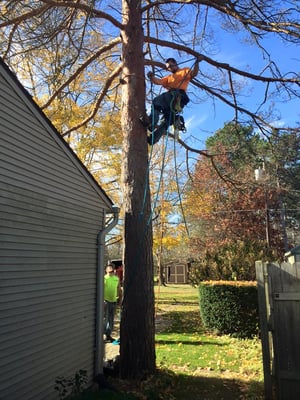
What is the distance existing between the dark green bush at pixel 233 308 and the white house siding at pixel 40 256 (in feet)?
18.3

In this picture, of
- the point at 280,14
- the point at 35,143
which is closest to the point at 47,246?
the point at 35,143

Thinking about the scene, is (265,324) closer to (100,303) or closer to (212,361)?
(212,361)

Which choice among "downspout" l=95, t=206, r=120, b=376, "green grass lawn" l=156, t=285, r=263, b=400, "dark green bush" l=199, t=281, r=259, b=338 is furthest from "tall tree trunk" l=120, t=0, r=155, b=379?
"dark green bush" l=199, t=281, r=259, b=338

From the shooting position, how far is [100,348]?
283 inches

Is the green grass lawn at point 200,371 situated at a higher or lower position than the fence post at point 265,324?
lower

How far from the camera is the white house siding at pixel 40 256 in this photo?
475cm

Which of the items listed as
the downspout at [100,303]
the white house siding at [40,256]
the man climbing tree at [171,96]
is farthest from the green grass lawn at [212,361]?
the man climbing tree at [171,96]

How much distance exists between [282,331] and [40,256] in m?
3.57

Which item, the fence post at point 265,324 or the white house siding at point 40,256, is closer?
the white house siding at point 40,256

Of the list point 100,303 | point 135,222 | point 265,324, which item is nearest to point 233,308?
point 100,303

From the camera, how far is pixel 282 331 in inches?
216

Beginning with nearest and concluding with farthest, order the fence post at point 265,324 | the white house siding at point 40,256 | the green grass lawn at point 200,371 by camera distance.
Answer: the white house siding at point 40,256
the fence post at point 265,324
the green grass lawn at point 200,371

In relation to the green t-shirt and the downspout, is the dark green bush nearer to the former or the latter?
the green t-shirt

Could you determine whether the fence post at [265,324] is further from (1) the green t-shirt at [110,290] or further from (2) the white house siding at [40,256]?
(1) the green t-shirt at [110,290]
